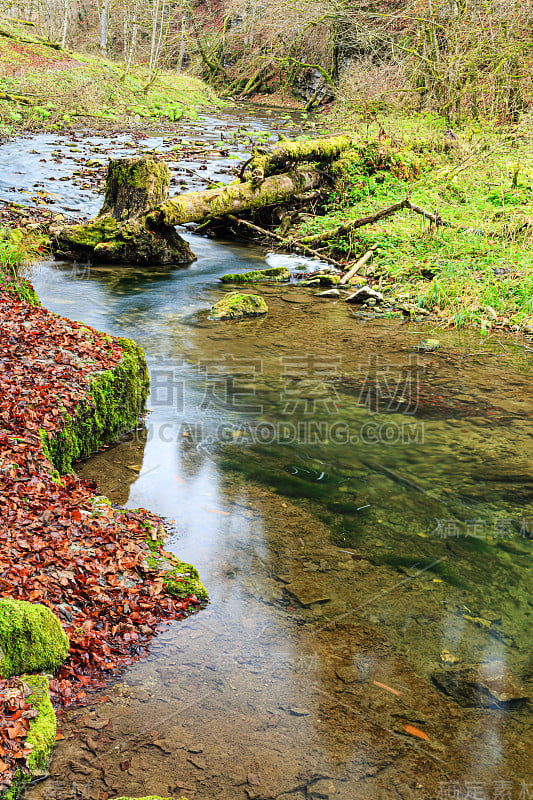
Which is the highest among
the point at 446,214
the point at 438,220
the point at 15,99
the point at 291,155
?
the point at 15,99

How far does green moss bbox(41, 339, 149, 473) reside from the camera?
462 cm

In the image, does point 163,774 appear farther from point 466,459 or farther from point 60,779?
point 466,459

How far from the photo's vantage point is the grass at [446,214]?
976cm

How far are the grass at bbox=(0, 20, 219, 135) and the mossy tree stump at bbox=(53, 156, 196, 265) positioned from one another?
46.6 feet

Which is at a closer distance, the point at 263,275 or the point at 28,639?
the point at 28,639

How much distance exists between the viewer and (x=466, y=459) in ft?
18.1

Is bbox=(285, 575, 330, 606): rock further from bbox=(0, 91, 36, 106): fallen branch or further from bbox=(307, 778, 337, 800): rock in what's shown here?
bbox=(0, 91, 36, 106): fallen branch

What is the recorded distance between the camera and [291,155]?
1353 cm

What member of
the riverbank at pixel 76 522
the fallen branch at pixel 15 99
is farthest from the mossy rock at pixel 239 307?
the fallen branch at pixel 15 99

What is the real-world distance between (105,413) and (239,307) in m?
4.54

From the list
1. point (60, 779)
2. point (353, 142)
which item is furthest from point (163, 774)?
point (353, 142)

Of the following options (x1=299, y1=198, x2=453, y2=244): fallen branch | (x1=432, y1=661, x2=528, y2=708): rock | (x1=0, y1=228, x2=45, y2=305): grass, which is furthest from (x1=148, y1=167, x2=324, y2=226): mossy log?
(x1=432, y1=661, x2=528, y2=708): rock

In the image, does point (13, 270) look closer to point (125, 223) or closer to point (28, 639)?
point (125, 223)

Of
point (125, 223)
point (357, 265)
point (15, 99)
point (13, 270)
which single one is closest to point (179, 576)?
point (13, 270)
